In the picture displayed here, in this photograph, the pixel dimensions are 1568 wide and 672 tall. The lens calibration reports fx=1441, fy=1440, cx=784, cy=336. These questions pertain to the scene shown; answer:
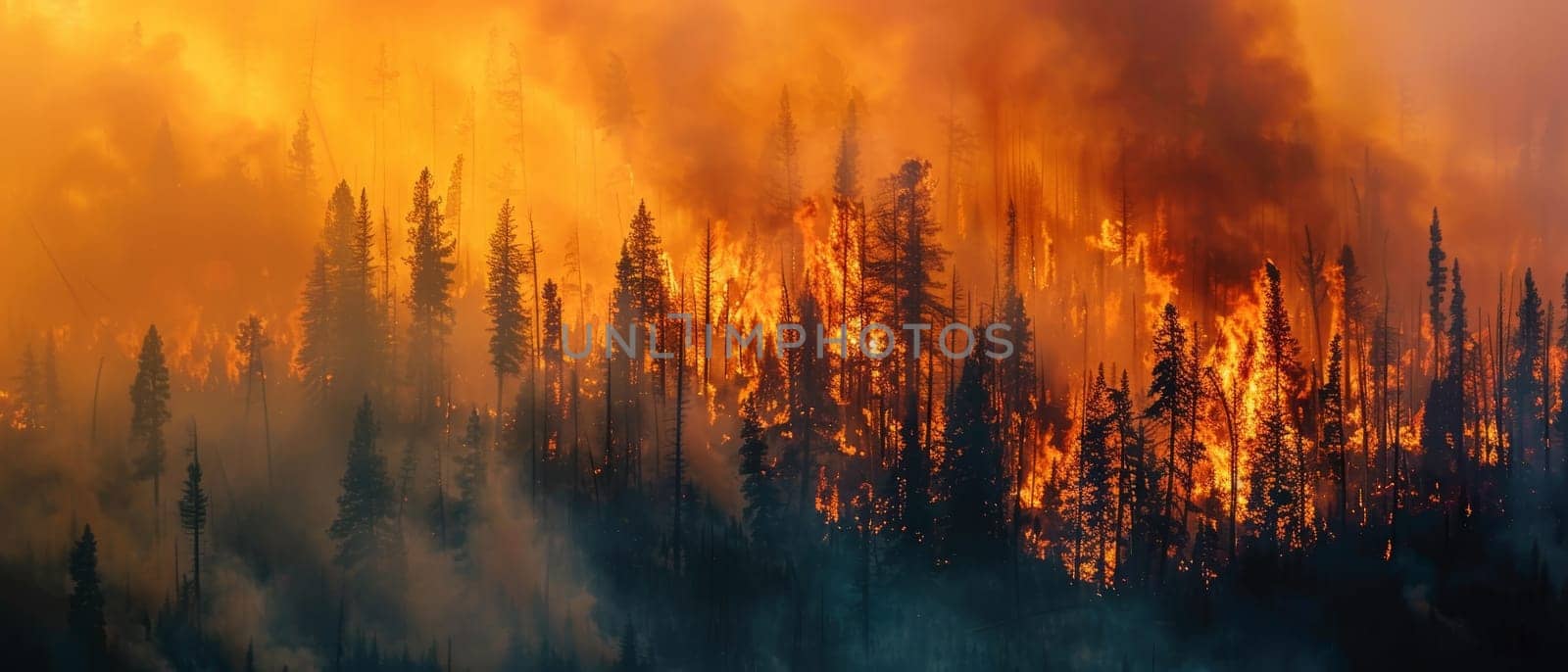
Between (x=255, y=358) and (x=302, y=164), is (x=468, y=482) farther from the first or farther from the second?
(x=302, y=164)

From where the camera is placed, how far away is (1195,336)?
63.5 metres

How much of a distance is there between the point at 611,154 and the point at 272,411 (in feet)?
59.5

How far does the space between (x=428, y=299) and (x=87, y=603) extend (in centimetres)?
1825

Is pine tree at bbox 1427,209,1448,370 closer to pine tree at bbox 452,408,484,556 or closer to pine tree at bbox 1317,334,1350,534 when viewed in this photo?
pine tree at bbox 1317,334,1350,534

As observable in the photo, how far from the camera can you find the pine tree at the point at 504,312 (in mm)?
61250

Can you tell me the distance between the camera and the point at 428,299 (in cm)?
6144

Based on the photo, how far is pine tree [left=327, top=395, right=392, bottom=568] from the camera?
193ft

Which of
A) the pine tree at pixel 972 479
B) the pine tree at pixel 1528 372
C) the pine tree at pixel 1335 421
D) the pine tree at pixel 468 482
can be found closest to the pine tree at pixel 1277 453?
the pine tree at pixel 1335 421

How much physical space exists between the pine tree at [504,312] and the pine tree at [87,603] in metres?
17.4

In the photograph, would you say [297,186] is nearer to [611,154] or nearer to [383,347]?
[383,347]

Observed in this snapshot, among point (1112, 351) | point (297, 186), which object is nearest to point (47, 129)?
point (297, 186)

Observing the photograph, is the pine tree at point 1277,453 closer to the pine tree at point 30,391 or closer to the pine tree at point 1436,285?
the pine tree at point 1436,285

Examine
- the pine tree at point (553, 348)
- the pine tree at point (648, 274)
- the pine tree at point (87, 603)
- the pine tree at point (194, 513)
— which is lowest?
the pine tree at point (87, 603)

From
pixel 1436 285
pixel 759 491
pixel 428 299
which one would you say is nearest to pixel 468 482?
pixel 428 299
